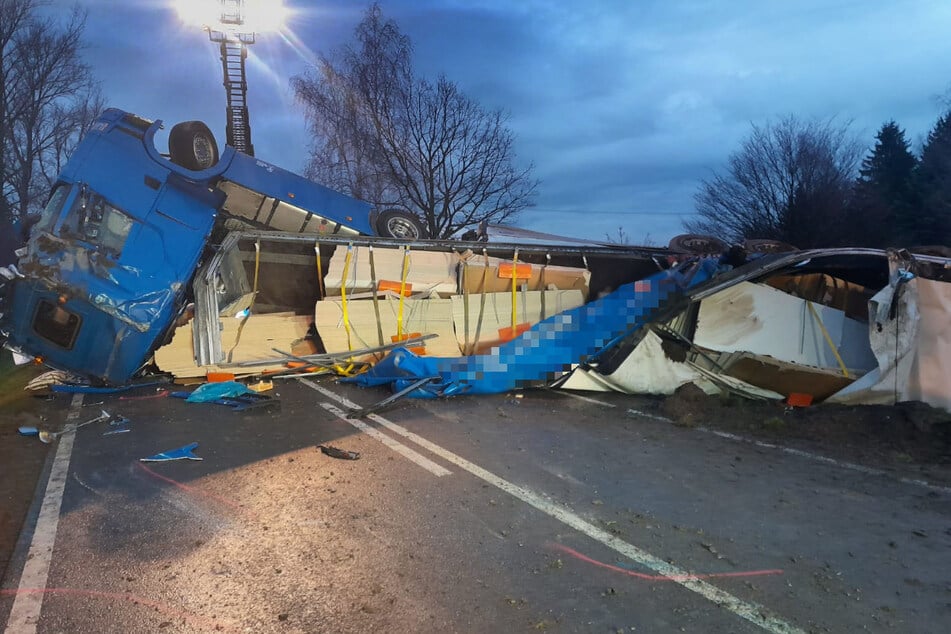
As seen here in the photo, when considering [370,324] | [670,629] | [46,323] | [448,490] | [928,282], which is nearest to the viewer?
[670,629]

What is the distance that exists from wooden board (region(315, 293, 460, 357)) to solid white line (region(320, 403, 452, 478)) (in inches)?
73.5

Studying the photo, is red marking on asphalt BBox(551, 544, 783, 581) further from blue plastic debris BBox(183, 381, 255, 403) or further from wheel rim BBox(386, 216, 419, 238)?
wheel rim BBox(386, 216, 419, 238)

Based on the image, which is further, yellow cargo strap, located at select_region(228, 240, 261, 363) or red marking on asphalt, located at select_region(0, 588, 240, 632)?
yellow cargo strap, located at select_region(228, 240, 261, 363)

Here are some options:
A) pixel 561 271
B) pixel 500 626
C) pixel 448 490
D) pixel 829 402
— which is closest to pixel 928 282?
pixel 829 402

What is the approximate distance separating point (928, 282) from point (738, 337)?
76.5 inches

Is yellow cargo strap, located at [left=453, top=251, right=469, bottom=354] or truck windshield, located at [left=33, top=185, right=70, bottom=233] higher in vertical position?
truck windshield, located at [left=33, top=185, right=70, bottom=233]

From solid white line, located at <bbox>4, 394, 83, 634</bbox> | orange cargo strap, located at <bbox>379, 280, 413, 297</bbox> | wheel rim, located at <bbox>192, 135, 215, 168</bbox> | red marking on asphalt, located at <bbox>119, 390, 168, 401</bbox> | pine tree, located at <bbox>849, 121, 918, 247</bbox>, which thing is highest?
pine tree, located at <bbox>849, 121, 918, 247</bbox>

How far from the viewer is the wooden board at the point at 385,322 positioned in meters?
8.63

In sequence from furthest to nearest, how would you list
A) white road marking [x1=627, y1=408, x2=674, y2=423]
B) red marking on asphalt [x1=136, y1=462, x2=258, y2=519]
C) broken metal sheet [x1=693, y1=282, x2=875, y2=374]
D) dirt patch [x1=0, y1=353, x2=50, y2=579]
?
1. broken metal sheet [x1=693, y1=282, x2=875, y2=374]
2. white road marking [x1=627, y1=408, x2=674, y2=423]
3. red marking on asphalt [x1=136, y1=462, x2=258, y2=519]
4. dirt patch [x1=0, y1=353, x2=50, y2=579]

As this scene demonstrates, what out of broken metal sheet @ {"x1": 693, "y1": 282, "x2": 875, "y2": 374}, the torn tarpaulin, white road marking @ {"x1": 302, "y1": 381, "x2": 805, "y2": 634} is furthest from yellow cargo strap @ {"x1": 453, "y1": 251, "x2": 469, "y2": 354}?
white road marking @ {"x1": 302, "y1": 381, "x2": 805, "y2": 634}

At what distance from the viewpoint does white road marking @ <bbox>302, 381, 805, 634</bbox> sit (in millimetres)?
2760

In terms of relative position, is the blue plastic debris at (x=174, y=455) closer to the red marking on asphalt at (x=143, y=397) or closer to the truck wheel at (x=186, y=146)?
the red marking on asphalt at (x=143, y=397)

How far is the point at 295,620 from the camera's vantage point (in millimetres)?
2811

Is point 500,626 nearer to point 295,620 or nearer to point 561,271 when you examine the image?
point 295,620
